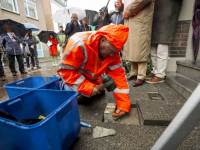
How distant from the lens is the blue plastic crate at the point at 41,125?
680 millimetres

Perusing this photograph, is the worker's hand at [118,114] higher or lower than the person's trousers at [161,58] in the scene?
lower

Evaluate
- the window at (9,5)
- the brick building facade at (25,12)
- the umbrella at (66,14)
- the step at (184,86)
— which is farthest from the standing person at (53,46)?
the window at (9,5)

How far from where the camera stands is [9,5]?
10.4 meters

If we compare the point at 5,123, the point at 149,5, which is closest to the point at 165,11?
→ the point at 149,5

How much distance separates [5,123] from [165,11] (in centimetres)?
267

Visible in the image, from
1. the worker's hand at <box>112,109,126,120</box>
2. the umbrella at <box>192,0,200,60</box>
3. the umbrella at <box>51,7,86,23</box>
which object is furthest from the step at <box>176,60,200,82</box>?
the umbrella at <box>51,7,86,23</box>

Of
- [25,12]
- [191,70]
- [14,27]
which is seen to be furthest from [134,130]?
[25,12]

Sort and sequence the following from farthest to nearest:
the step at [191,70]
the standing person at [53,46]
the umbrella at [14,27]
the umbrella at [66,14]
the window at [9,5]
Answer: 1. the window at [9,5]
2. the standing person at [53,46]
3. the umbrella at [66,14]
4. the umbrella at [14,27]
5. the step at [191,70]

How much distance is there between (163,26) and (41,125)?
2438 millimetres

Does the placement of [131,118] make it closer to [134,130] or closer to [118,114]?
[118,114]

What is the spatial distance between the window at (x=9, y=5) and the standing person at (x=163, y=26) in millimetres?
12477

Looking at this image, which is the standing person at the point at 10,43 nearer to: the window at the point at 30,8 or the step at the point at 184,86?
the step at the point at 184,86

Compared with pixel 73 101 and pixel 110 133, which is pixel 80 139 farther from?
pixel 73 101

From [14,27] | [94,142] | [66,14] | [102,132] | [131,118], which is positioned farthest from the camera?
[66,14]
